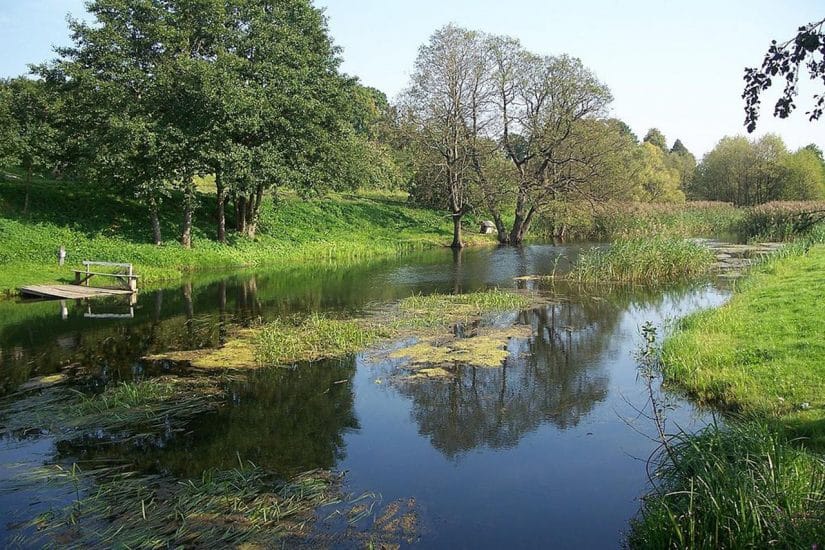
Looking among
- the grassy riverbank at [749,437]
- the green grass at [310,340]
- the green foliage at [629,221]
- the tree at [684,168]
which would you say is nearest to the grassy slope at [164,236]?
the green foliage at [629,221]

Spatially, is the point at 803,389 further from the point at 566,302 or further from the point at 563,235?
the point at 563,235

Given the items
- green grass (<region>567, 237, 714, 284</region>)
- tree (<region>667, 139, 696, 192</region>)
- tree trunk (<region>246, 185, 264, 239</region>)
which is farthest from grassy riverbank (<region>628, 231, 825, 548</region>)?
tree (<region>667, 139, 696, 192</region>)

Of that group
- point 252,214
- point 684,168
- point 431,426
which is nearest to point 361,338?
point 431,426

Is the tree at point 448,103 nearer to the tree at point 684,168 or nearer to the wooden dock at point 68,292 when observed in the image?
the wooden dock at point 68,292

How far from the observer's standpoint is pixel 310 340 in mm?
13945

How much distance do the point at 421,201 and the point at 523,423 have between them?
42222 mm

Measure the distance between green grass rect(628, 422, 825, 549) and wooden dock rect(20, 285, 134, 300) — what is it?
1944cm

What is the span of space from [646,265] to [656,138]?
86.5 meters

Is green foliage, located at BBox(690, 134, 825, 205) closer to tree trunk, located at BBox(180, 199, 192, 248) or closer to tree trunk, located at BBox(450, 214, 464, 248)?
tree trunk, located at BBox(450, 214, 464, 248)

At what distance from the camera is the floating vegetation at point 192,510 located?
6000 millimetres

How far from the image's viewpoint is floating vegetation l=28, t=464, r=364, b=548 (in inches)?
236

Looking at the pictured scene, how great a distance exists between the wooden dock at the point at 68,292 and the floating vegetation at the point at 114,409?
10270mm

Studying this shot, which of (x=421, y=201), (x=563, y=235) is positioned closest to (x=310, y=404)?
(x=563, y=235)

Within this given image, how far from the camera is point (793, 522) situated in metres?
4.72
